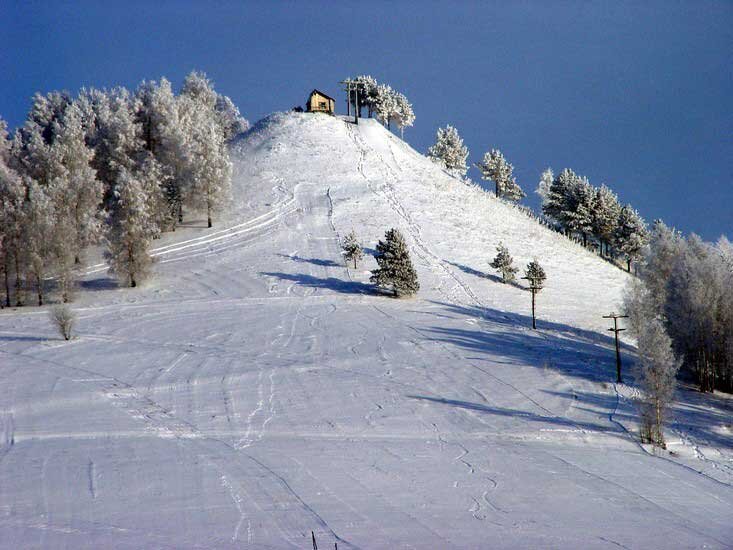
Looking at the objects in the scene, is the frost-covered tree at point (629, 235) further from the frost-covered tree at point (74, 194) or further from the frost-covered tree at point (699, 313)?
the frost-covered tree at point (74, 194)

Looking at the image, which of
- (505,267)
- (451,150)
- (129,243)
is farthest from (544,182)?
(129,243)

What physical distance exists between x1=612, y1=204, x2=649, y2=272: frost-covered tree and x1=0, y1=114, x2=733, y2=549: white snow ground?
21.4 meters

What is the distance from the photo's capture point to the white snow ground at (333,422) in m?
15.5

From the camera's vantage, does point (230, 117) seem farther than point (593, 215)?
Yes

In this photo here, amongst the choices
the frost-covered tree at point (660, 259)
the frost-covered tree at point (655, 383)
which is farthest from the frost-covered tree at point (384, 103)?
the frost-covered tree at point (655, 383)

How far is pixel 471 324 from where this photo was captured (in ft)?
131

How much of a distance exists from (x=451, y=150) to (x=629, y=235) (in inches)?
1368

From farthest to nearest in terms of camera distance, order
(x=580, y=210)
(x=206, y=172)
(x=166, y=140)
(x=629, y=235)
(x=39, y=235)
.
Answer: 1. (x=580, y=210)
2. (x=629, y=235)
3. (x=166, y=140)
4. (x=206, y=172)
5. (x=39, y=235)

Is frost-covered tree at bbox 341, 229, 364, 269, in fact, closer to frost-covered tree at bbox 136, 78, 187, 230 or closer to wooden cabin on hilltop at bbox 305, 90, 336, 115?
frost-covered tree at bbox 136, 78, 187, 230

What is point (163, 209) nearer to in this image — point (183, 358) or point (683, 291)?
point (183, 358)

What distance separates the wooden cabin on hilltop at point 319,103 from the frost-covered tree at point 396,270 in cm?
5628

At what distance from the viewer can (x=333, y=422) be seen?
23891 mm

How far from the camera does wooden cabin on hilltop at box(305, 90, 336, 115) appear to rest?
97.6 meters

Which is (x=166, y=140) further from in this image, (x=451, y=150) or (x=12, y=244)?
(x=451, y=150)
